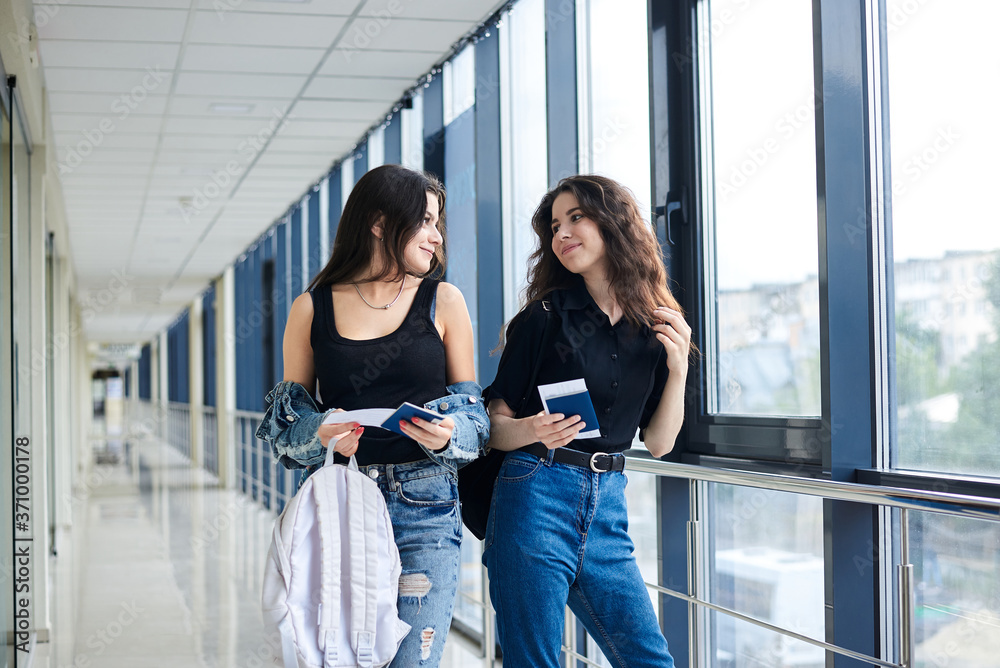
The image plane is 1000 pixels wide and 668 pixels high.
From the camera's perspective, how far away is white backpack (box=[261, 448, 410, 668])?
4.71ft

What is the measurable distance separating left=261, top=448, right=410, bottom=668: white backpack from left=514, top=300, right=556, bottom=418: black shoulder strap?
0.29 metres

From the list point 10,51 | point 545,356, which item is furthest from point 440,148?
point 545,356

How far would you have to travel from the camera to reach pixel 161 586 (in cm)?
501

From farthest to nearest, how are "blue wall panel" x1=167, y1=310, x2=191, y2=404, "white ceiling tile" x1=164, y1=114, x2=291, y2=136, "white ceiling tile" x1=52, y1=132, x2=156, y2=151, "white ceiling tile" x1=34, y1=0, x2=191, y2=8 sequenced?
1. "blue wall panel" x1=167, y1=310, x2=191, y2=404
2. "white ceiling tile" x1=52, y1=132, x2=156, y2=151
3. "white ceiling tile" x1=164, y1=114, x2=291, y2=136
4. "white ceiling tile" x1=34, y1=0, x2=191, y2=8

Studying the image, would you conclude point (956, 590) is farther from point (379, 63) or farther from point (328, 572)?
point (379, 63)

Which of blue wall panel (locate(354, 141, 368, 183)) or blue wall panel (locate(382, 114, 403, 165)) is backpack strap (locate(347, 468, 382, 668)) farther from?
blue wall panel (locate(354, 141, 368, 183))

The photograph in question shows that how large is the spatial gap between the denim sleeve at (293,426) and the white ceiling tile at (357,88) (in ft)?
10.3

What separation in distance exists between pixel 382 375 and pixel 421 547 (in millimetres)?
276

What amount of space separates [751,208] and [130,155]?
174 inches

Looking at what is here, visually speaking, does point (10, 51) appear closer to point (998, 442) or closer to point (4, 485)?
point (4, 485)

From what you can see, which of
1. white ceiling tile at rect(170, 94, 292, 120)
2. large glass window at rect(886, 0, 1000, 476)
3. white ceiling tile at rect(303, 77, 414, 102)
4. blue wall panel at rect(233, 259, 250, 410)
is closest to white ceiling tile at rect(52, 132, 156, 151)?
white ceiling tile at rect(170, 94, 292, 120)

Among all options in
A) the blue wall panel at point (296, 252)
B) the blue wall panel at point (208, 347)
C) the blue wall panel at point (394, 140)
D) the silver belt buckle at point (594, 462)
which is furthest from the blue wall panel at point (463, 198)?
the blue wall panel at point (208, 347)

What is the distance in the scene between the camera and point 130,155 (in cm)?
570

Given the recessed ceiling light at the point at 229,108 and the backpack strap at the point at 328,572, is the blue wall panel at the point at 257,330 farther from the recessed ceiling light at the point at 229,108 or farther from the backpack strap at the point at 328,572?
the backpack strap at the point at 328,572
